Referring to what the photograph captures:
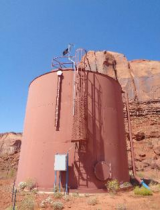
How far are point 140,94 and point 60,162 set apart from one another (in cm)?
2658

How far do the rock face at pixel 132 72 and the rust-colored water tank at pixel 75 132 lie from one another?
19.8 m

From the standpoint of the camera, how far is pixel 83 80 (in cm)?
1316

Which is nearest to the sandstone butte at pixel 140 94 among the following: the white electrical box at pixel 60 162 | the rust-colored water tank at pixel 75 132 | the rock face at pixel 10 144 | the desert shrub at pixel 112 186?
the rock face at pixel 10 144

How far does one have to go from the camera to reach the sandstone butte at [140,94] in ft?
87.2

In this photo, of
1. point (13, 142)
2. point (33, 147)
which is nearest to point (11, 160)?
point (13, 142)

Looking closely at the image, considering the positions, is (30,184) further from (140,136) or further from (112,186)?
(140,136)

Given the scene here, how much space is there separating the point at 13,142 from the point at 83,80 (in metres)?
39.5

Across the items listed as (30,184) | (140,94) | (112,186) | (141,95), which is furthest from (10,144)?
(112,186)

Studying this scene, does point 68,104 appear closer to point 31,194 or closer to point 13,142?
point 31,194

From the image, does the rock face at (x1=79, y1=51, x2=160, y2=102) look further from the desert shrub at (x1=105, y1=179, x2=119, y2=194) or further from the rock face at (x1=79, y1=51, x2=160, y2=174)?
the desert shrub at (x1=105, y1=179, x2=119, y2=194)

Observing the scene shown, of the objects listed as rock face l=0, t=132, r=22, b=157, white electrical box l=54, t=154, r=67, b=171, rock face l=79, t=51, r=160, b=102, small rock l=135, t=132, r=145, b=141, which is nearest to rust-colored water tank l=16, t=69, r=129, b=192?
white electrical box l=54, t=154, r=67, b=171

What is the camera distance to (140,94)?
3400 cm

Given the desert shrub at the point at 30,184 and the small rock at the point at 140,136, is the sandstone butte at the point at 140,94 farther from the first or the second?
the desert shrub at the point at 30,184

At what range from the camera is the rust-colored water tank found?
11.3m
